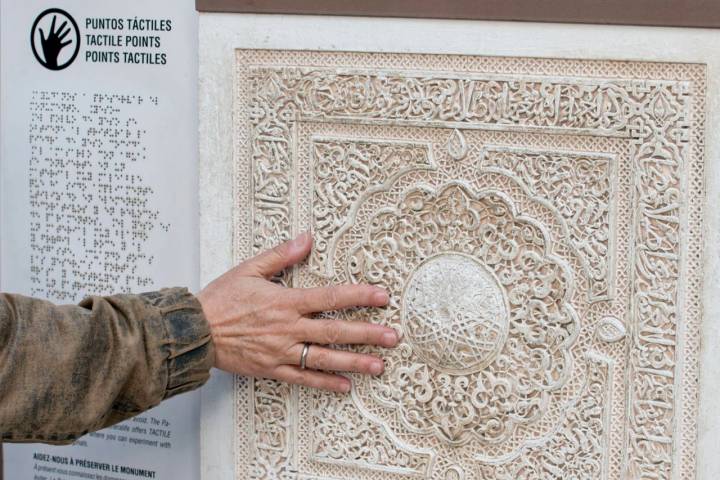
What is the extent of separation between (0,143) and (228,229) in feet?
2.46

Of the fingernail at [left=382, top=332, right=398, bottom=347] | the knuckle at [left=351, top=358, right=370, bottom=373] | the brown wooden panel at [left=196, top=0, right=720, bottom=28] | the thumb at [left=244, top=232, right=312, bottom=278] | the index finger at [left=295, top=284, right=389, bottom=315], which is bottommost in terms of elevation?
the knuckle at [left=351, top=358, right=370, bottom=373]

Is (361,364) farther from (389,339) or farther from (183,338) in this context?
(183,338)

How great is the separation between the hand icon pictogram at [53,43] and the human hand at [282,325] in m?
0.79

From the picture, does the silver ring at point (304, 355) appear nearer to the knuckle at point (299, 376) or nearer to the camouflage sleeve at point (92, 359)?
the knuckle at point (299, 376)

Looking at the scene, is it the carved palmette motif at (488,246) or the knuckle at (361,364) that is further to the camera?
the knuckle at (361,364)

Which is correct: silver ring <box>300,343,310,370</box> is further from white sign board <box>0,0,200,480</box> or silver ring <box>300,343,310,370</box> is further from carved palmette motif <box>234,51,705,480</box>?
white sign board <box>0,0,200,480</box>

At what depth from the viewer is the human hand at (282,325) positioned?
70.1 inches

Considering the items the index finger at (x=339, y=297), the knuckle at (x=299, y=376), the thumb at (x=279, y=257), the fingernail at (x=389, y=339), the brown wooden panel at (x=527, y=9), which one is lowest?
the knuckle at (x=299, y=376)

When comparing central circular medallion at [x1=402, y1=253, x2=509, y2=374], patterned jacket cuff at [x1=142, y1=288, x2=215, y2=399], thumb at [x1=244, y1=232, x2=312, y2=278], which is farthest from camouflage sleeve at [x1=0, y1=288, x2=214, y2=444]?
central circular medallion at [x1=402, y1=253, x2=509, y2=374]

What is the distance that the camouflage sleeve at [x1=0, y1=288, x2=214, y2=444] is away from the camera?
1621mm

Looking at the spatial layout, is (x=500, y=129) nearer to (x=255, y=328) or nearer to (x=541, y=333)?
(x=541, y=333)

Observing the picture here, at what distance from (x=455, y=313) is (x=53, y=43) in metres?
1.14

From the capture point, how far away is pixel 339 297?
5.85 feet

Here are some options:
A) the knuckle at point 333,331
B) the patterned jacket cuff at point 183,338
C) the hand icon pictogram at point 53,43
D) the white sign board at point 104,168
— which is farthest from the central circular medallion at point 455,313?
the hand icon pictogram at point 53,43
